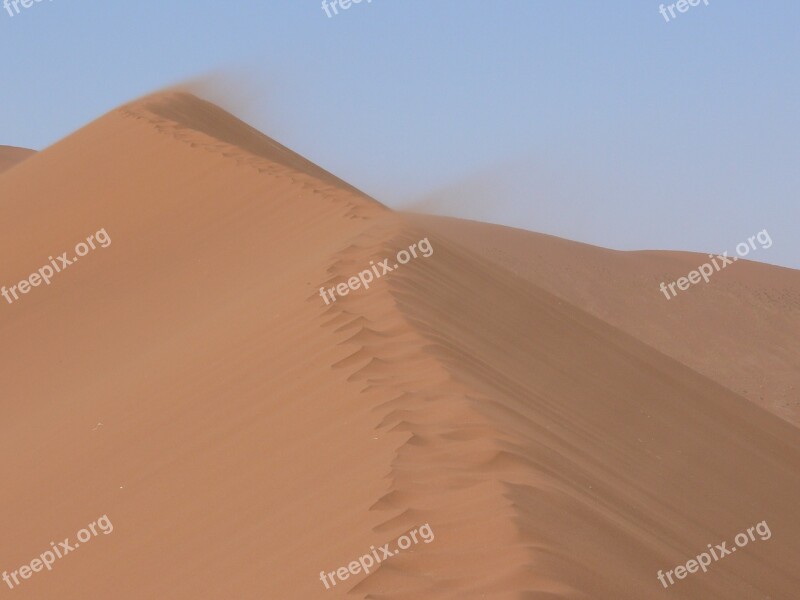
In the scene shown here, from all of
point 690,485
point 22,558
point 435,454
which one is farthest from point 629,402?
point 22,558

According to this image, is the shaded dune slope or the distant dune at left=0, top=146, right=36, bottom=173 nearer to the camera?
the shaded dune slope

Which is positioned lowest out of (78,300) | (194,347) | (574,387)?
(574,387)

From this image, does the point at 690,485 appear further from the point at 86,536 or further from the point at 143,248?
the point at 143,248

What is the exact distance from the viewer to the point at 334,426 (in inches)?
200

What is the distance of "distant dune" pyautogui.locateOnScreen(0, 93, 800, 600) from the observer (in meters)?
3.96

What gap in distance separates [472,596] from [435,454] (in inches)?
47.8

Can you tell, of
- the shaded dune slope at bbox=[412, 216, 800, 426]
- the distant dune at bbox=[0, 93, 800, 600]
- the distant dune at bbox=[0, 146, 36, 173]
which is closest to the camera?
the distant dune at bbox=[0, 93, 800, 600]

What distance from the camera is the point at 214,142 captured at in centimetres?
1488

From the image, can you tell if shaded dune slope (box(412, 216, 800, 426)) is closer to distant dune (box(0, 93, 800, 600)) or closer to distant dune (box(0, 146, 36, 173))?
distant dune (box(0, 93, 800, 600))

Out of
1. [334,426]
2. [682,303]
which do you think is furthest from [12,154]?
[334,426]

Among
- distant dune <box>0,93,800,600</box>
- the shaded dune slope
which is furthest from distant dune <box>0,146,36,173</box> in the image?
distant dune <box>0,93,800,600</box>

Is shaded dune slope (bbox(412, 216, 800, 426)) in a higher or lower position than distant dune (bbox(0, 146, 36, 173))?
lower

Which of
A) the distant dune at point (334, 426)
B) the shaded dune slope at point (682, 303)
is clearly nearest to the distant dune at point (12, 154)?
the shaded dune slope at point (682, 303)

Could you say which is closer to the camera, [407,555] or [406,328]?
[407,555]
